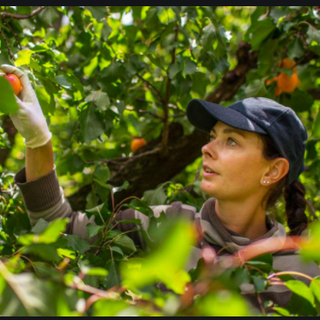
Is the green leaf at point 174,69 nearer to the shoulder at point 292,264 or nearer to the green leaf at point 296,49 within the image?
the green leaf at point 296,49

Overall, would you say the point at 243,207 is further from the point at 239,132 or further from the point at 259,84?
the point at 259,84

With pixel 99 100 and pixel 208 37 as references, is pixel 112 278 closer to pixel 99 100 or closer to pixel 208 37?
pixel 99 100

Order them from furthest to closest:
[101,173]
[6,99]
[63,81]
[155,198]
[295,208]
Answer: [101,173] < [155,198] < [295,208] < [63,81] < [6,99]

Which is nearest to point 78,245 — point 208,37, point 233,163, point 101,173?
point 233,163

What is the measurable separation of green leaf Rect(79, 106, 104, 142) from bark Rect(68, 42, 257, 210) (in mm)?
435

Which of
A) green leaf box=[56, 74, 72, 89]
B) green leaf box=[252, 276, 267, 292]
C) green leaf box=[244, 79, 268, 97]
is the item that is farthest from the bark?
green leaf box=[252, 276, 267, 292]

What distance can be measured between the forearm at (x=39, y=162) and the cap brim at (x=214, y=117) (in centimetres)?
48

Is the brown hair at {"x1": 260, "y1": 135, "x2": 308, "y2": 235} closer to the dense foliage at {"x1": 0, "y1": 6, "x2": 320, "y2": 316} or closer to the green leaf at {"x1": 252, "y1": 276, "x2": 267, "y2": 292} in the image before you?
the dense foliage at {"x1": 0, "y1": 6, "x2": 320, "y2": 316}

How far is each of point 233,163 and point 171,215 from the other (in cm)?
29

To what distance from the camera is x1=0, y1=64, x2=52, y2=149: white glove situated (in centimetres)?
126

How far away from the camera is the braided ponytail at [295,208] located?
159 cm

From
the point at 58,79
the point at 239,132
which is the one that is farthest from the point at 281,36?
Answer: the point at 58,79

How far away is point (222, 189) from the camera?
4.55 feet

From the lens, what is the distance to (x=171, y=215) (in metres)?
1.52
